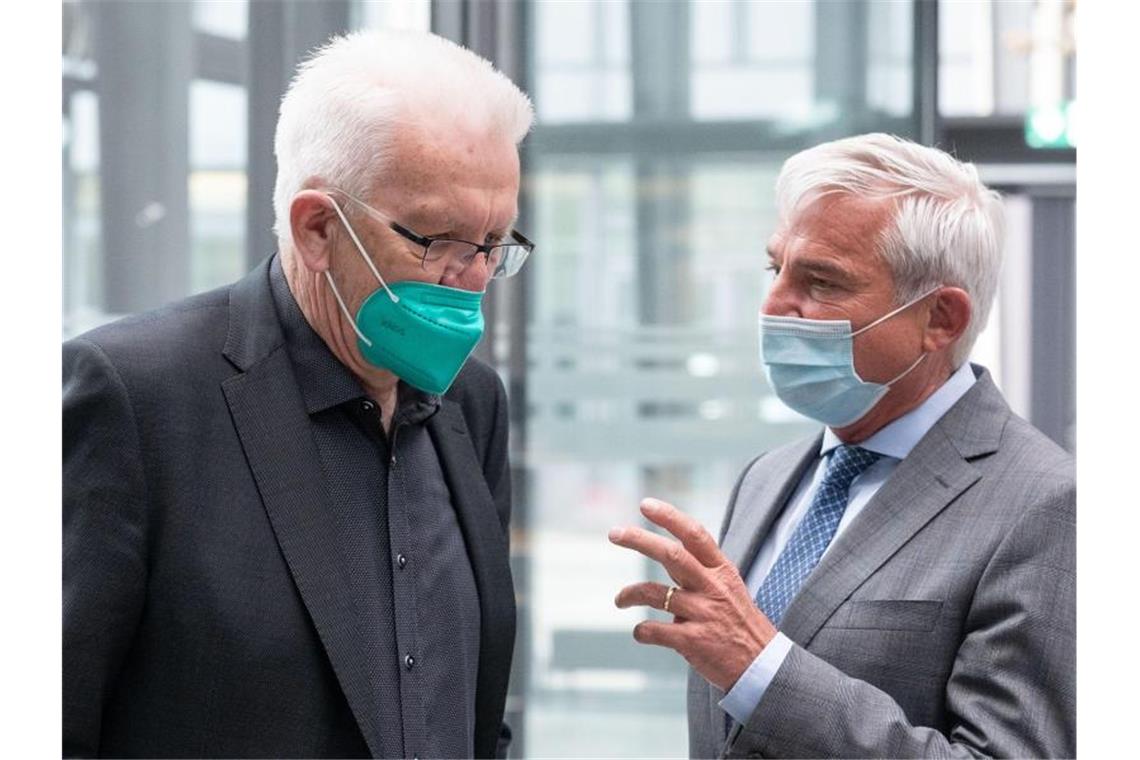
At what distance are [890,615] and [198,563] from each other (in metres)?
0.78

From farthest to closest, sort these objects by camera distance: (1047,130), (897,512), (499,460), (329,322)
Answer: (1047,130), (499,460), (897,512), (329,322)

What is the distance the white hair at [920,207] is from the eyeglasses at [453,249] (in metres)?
0.42

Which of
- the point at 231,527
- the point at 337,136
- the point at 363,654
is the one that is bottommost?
the point at 363,654

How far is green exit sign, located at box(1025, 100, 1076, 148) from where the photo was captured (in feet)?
15.2

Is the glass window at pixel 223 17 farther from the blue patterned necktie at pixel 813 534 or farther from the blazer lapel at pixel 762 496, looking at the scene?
the blue patterned necktie at pixel 813 534

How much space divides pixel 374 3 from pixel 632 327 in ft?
3.27

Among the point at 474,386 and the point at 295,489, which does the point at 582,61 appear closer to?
the point at 474,386

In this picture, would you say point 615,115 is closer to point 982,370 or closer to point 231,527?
point 982,370

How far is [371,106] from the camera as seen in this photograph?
4.56 ft

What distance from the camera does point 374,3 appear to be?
3.03 meters

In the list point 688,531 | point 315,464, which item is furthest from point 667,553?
point 315,464

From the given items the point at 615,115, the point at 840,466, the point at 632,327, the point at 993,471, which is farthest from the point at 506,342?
the point at 993,471

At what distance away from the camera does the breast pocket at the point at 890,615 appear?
1469 millimetres

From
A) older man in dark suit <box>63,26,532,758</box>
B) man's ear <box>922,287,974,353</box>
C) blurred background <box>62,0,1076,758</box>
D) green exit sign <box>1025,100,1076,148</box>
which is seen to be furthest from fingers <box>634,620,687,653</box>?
green exit sign <box>1025,100,1076,148</box>
